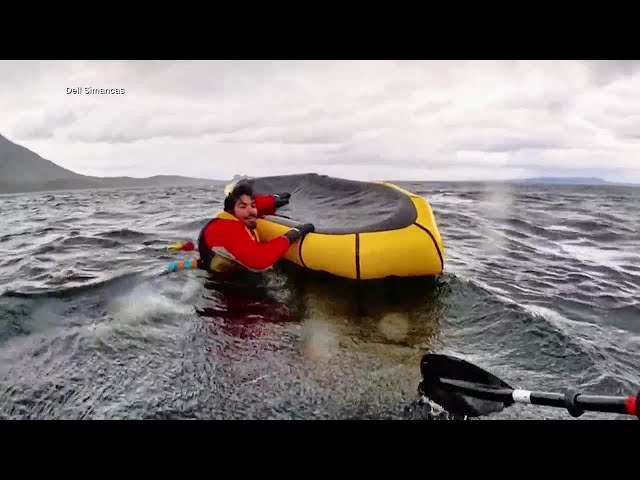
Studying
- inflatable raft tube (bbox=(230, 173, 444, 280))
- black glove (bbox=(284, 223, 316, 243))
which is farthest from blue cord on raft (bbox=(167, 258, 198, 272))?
black glove (bbox=(284, 223, 316, 243))

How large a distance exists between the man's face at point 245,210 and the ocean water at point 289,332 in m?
0.54

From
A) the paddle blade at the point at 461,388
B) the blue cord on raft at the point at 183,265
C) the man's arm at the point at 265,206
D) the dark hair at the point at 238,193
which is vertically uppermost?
the dark hair at the point at 238,193

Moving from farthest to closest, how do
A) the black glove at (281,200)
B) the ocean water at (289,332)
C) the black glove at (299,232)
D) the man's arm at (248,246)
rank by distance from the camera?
the black glove at (281,200) → the black glove at (299,232) → the man's arm at (248,246) → the ocean water at (289,332)

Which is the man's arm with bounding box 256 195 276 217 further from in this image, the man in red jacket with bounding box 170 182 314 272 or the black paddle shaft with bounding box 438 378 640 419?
the black paddle shaft with bounding box 438 378 640 419

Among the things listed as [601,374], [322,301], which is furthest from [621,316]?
[322,301]

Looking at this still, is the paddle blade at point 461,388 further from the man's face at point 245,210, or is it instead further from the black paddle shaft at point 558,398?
the man's face at point 245,210

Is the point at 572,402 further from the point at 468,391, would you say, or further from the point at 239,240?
the point at 239,240

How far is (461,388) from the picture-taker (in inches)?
105

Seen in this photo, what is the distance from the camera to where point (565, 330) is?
3676 millimetres

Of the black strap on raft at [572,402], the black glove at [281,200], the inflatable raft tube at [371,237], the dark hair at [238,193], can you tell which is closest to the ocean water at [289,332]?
the inflatable raft tube at [371,237]

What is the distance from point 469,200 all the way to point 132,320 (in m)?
10.3

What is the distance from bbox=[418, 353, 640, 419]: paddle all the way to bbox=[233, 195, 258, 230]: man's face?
2386mm

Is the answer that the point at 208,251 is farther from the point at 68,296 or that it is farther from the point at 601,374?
the point at 601,374

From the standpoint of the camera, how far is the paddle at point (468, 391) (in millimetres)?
2486
